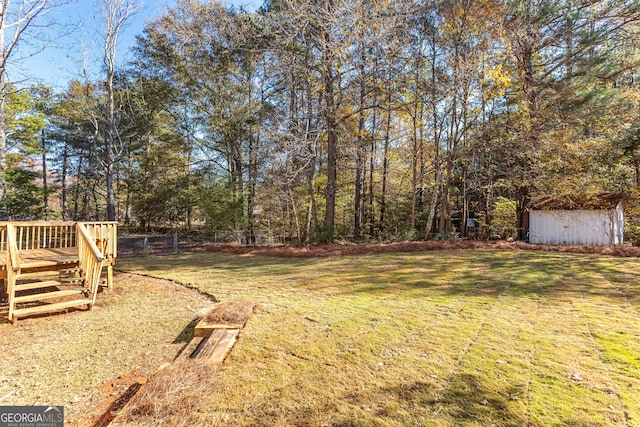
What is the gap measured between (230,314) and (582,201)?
12.3 metres

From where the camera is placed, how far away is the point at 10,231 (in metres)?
4.09

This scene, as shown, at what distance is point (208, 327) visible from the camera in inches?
128

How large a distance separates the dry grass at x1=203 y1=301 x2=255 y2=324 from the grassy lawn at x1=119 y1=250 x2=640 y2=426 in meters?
0.20

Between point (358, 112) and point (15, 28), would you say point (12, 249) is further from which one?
point (358, 112)

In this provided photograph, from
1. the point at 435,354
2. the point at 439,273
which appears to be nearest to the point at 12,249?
the point at 435,354

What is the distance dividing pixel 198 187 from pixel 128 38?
701 cm

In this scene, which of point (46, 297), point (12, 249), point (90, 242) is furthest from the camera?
point (90, 242)

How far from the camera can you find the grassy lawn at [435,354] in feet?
6.36

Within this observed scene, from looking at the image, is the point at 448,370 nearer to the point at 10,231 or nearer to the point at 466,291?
the point at 466,291

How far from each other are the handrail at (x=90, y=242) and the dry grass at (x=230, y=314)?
2076 mm

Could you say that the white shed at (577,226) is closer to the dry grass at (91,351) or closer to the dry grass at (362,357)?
the dry grass at (362,357)

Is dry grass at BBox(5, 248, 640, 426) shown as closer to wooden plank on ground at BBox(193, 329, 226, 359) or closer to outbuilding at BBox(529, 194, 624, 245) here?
wooden plank on ground at BBox(193, 329, 226, 359)

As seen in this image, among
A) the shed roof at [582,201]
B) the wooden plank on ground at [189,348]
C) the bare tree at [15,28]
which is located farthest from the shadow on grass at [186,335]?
the shed roof at [582,201]

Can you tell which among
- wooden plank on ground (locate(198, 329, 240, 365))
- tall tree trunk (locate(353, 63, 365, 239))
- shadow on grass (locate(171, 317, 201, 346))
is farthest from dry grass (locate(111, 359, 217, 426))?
tall tree trunk (locate(353, 63, 365, 239))
